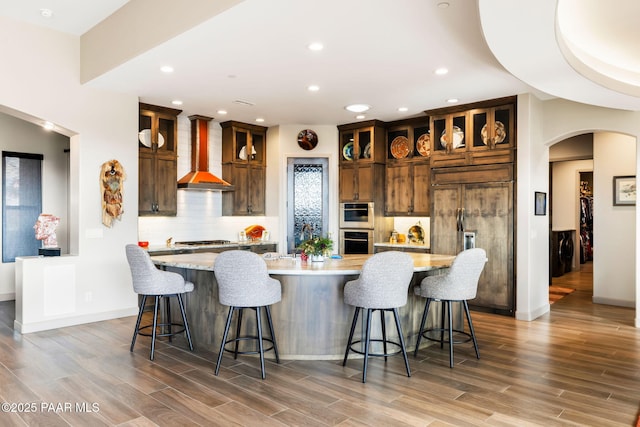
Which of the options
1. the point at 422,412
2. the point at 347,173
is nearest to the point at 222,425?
the point at 422,412

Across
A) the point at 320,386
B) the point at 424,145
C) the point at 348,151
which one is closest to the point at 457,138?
the point at 424,145

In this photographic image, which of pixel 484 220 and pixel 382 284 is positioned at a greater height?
pixel 484 220

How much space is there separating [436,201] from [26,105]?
5.21 meters

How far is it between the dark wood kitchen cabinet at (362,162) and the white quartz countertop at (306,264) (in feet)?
8.75

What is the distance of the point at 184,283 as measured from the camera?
14.0ft

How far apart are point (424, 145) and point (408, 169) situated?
1.46 ft

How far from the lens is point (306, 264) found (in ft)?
14.0

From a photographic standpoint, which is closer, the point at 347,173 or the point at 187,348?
the point at 187,348

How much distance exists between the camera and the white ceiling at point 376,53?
345 centimetres

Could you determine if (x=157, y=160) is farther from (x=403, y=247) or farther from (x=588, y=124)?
(x=588, y=124)

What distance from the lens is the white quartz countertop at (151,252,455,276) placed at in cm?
390

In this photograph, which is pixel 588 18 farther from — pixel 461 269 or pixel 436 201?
pixel 436 201

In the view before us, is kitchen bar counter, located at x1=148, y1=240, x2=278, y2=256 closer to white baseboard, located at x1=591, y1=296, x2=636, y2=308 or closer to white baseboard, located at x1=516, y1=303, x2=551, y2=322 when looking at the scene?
white baseboard, located at x1=516, y1=303, x2=551, y2=322

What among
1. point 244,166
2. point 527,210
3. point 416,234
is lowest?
point 416,234
